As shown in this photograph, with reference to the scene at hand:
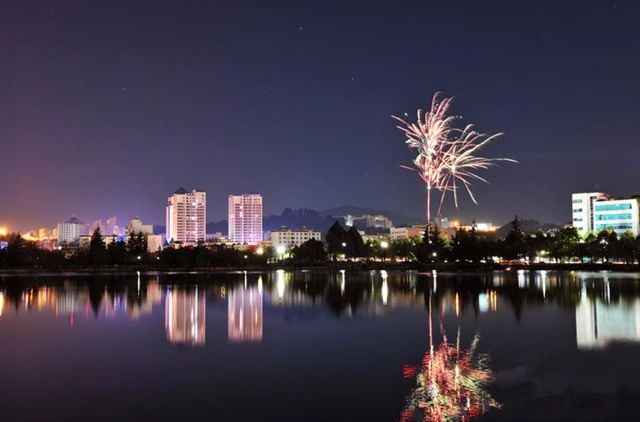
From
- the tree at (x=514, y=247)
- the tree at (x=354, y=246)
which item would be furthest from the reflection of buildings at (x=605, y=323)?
the tree at (x=354, y=246)

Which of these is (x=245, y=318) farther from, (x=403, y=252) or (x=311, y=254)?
(x=403, y=252)

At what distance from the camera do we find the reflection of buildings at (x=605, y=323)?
658 inches

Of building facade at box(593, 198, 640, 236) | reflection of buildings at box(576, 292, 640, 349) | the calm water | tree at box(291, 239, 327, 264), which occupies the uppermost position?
building facade at box(593, 198, 640, 236)

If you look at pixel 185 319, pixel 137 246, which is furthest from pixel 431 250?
pixel 185 319

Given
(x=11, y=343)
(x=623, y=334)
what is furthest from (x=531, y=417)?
(x=11, y=343)

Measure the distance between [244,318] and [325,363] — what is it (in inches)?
366

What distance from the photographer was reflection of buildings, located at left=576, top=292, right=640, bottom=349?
1672cm

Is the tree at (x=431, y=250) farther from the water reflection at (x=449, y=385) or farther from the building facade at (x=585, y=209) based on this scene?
the water reflection at (x=449, y=385)

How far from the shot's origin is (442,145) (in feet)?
130

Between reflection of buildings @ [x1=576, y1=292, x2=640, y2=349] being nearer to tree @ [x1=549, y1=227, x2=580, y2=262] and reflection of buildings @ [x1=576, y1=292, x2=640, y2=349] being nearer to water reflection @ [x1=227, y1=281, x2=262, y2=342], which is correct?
water reflection @ [x1=227, y1=281, x2=262, y2=342]

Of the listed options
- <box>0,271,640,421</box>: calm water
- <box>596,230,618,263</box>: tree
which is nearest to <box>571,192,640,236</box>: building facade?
<box>596,230,618,263</box>: tree

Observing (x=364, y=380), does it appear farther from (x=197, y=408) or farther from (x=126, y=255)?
(x=126, y=255)

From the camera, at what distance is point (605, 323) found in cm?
1980

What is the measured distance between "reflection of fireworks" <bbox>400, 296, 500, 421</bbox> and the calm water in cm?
3
